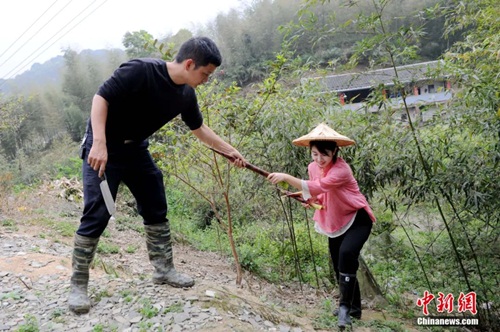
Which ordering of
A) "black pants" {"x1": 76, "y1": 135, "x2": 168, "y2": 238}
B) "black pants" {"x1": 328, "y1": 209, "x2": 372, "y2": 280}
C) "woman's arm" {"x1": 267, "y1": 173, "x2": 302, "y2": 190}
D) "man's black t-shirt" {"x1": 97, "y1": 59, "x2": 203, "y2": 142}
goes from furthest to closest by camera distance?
"black pants" {"x1": 328, "y1": 209, "x2": 372, "y2": 280}, "woman's arm" {"x1": 267, "y1": 173, "x2": 302, "y2": 190}, "black pants" {"x1": 76, "y1": 135, "x2": 168, "y2": 238}, "man's black t-shirt" {"x1": 97, "y1": 59, "x2": 203, "y2": 142}

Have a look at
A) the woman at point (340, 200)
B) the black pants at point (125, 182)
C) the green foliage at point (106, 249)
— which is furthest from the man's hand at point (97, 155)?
the green foliage at point (106, 249)

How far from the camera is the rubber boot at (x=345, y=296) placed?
3020mm

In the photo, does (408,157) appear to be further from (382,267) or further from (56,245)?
(56,245)

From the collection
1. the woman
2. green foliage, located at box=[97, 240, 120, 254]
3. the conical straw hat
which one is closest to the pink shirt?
the woman

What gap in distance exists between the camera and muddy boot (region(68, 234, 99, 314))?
2.57 metres

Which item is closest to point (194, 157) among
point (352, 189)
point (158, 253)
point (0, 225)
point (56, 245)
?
point (158, 253)

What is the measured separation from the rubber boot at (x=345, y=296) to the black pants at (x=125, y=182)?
4.65 ft

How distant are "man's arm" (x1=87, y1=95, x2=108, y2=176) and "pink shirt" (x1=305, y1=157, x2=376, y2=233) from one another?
139cm

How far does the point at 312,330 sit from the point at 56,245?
3.98 metres

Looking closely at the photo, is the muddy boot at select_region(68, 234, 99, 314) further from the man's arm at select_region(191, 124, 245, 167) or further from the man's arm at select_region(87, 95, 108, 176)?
the man's arm at select_region(191, 124, 245, 167)

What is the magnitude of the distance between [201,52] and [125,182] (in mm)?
1042

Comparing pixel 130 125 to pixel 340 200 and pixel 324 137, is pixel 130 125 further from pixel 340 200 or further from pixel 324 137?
pixel 340 200

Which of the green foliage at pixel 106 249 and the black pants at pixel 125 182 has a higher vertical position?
the black pants at pixel 125 182

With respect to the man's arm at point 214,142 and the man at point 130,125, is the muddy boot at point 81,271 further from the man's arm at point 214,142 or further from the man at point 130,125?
the man's arm at point 214,142
